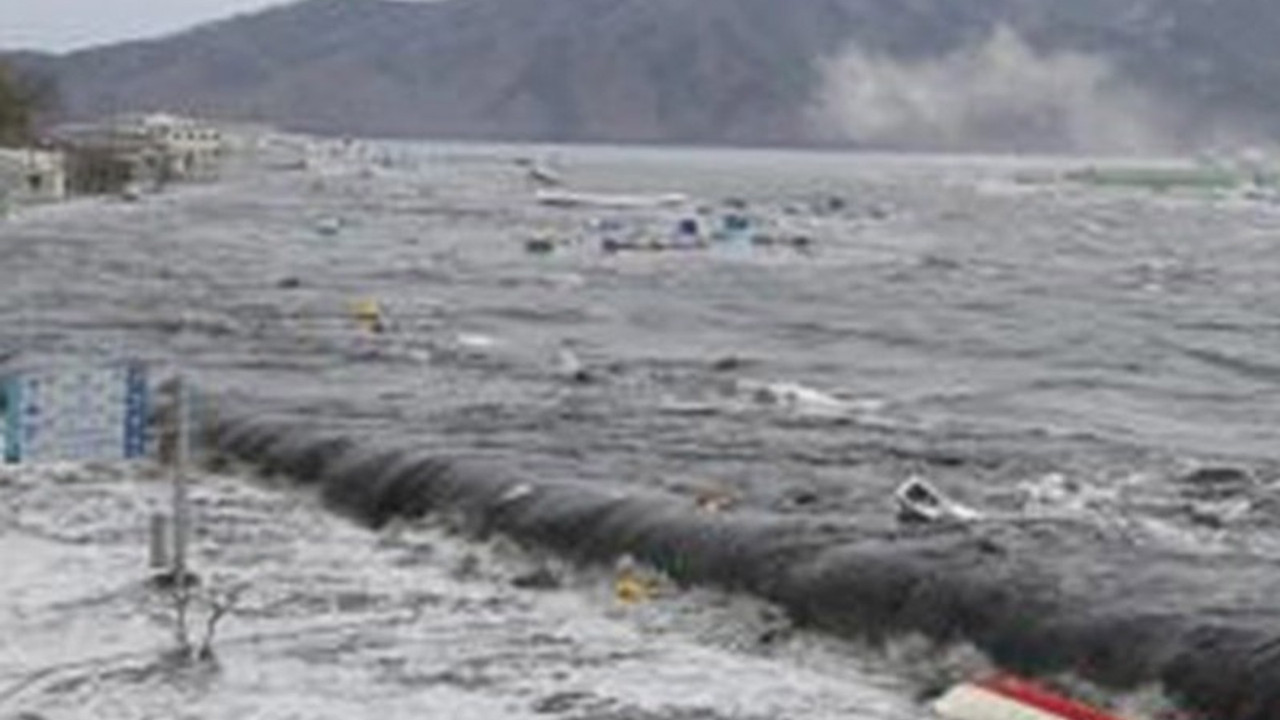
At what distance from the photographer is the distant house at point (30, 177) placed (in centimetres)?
12794

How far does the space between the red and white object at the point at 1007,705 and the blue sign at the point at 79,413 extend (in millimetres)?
7500

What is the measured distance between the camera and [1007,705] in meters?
20.5

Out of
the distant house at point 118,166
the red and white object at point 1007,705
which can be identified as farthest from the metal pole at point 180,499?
the distant house at point 118,166

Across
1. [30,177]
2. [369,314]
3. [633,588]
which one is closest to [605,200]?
[30,177]

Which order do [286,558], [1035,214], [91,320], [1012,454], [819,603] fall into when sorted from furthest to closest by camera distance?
[1035,214], [91,320], [1012,454], [286,558], [819,603]

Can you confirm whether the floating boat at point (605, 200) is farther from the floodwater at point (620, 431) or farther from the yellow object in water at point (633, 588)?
the yellow object in water at point (633, 588)

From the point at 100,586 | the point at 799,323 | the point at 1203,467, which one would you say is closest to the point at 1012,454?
the point at 1203,467

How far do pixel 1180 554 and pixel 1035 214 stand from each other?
125165mm

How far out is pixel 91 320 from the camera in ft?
204

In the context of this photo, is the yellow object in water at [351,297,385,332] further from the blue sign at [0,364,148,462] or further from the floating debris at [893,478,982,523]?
the blue sign at [0,364,148,462]

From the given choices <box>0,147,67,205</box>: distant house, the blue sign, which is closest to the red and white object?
the blue sign

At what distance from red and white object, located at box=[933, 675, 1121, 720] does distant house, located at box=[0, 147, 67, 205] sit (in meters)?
104

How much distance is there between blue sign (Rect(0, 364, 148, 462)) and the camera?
78.2 ft

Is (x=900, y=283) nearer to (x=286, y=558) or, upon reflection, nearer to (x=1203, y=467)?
(x=1203, y=467)
